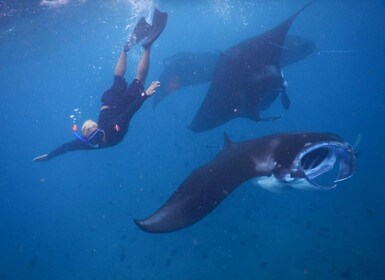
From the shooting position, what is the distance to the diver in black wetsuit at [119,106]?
710cm

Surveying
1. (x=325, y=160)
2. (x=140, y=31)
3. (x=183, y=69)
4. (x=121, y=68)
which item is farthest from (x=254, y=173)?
(x=183, y=69)

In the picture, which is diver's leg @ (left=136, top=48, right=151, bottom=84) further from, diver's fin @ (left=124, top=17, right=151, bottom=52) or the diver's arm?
the diver's arm

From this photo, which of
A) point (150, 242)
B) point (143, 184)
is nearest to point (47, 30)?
point (143, 184)

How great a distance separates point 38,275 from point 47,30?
17.0 meters

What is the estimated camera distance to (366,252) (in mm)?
11750

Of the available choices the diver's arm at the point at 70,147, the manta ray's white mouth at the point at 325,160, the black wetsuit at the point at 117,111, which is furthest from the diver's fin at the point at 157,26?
the manta ray's white mouth at the point at 325,160

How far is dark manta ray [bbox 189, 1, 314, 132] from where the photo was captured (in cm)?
755

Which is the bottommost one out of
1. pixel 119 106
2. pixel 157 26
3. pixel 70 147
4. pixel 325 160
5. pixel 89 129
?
pixel 70 147

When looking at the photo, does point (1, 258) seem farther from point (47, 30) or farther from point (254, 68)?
point (254, 68)

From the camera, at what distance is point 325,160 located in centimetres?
392

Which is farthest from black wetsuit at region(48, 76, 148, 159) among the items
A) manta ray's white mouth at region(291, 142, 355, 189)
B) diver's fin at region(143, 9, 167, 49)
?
manta ray's white mouth at region(291, 142, 355, 189)

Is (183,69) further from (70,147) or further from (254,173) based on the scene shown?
(254,173)

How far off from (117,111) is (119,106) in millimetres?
141

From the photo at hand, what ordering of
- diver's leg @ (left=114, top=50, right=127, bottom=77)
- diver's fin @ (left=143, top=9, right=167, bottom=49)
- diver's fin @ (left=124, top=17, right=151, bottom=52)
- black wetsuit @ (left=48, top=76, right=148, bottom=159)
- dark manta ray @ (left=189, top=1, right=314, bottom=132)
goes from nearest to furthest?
black wetsuit @ (left=48, top=76, right=148, bottom=159), dark manta ray @ (left=189, top=1, right=314, bottom=132), diver's fin @ (left=143, top=9, right=167, bottom=49), diver's leg @ (left=114, top=50, right=127, bottom=77), diver's fin @ (left=124, top=17, right=151, bottom=52)
